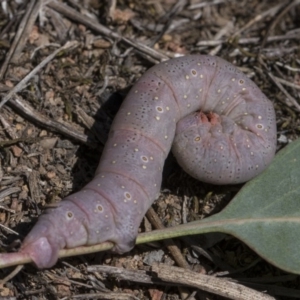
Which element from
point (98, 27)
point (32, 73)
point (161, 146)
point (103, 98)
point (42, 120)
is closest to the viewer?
point (161, 146)

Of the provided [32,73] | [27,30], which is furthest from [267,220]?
[27,30]

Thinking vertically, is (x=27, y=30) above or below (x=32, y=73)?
above

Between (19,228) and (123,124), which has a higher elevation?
(123,124)

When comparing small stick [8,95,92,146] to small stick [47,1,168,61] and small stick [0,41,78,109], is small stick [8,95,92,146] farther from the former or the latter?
small stick [47,1,168,61]

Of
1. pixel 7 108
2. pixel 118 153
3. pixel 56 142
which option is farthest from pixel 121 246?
pixel 7 108

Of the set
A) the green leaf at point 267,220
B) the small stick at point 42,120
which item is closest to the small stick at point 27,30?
the small stick at point 42,120

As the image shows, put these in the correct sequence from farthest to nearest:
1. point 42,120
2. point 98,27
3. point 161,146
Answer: point 98,27 < point 42,120 < point 161,146

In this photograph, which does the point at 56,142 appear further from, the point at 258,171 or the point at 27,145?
the point at 258,171

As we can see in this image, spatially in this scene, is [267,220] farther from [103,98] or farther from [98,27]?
[98,27]
